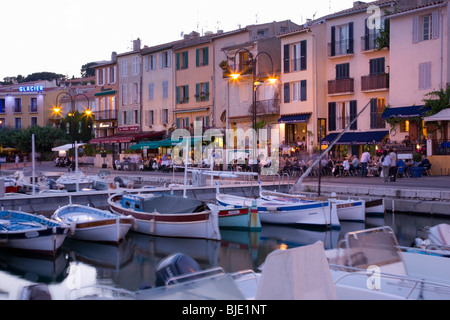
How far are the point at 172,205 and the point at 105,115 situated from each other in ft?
156

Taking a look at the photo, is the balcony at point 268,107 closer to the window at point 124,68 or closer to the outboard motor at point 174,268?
the window at point 124,68

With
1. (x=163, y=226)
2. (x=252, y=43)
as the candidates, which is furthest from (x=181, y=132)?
(x=163, y=226)

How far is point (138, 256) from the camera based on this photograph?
18.3m

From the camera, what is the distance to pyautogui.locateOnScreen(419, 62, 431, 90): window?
3547cm

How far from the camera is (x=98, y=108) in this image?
68.5m

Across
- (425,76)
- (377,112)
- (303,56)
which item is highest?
(303,56)

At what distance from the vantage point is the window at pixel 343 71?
136 ft

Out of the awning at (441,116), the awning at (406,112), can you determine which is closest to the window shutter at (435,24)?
the awning at (406,112)

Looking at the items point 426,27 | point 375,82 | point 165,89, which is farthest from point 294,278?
point 165,89

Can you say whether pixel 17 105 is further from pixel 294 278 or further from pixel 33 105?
pixel 294 278

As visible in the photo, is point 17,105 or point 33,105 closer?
point 33,105

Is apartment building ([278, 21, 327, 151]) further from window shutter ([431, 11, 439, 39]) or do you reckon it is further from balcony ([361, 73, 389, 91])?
window shutter ([431, 11, 439, 39])
